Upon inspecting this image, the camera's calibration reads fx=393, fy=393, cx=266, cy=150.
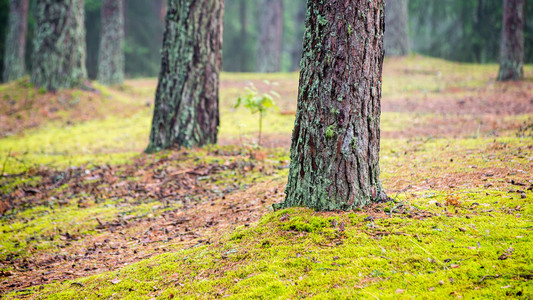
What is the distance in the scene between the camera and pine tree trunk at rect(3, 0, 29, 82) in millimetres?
18391

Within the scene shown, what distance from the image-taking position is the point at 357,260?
2.77 metres

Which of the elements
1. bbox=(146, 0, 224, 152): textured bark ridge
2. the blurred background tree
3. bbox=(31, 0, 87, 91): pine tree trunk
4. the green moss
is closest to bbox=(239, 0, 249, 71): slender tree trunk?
the blurred background tree

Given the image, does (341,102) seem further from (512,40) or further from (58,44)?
(512,40)

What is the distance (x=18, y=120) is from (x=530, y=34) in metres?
19.7

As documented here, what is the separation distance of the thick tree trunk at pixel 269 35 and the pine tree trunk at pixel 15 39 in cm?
1217

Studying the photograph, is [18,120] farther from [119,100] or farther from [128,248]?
[128,248]

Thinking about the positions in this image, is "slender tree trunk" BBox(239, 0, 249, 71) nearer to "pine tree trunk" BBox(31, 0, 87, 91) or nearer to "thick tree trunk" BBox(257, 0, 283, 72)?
"thick tree trunk" BBox(257, 0, 283, 72)

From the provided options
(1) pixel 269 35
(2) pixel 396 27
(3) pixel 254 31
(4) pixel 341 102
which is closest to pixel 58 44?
(4) pixel 341 102

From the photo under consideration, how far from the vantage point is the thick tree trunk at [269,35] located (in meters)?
23.2

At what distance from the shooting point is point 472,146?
570 cm

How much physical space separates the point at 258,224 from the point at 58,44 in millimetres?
10696

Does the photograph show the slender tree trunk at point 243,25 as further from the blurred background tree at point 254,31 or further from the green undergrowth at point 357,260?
the green undergrowth at point 357,260

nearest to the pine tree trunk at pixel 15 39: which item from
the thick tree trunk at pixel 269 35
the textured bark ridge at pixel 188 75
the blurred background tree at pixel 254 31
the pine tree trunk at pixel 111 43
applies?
the blurred background tree at pixel 254 31

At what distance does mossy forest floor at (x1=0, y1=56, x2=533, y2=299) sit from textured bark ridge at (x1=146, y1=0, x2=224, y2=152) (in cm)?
45
